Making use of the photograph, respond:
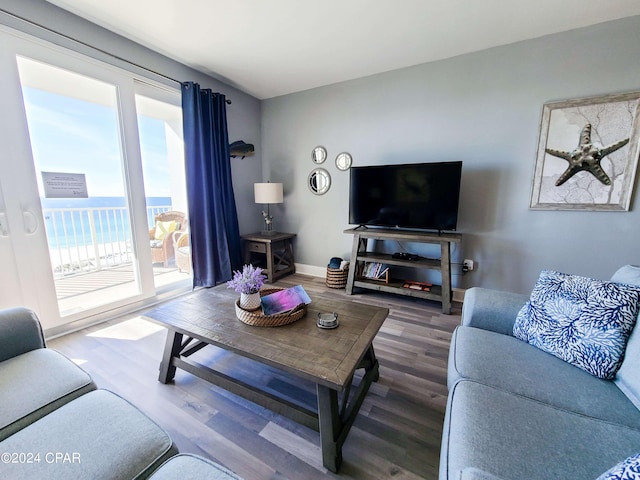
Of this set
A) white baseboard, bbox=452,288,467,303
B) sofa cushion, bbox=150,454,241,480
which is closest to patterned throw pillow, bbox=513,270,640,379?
sofa cushion, bbox=150,454,241,480

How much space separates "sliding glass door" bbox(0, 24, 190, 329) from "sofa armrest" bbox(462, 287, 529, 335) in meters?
2.71

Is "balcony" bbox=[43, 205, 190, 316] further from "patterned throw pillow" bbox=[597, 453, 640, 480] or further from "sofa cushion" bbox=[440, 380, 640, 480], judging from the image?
"patterned throw pillow" bbox=[597, 453, 640, 480]

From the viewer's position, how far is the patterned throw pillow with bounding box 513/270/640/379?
0.97m

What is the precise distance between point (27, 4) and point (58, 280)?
2672mm

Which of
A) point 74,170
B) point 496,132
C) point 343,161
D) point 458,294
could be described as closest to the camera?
point 74,170

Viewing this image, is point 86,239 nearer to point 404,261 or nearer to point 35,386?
point 35,386

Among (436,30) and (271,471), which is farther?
(436,30)

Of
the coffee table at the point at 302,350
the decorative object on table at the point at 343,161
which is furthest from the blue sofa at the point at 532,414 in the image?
the decorative object on table at the point at 343,161

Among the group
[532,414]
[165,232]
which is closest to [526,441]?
[532,414]

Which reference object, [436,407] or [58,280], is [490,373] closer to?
[436,407]

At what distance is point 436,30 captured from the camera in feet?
6.81

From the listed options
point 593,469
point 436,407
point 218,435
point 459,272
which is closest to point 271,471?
point 218,435

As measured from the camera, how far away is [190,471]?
2.15 feet

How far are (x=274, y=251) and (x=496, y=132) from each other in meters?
2.70
